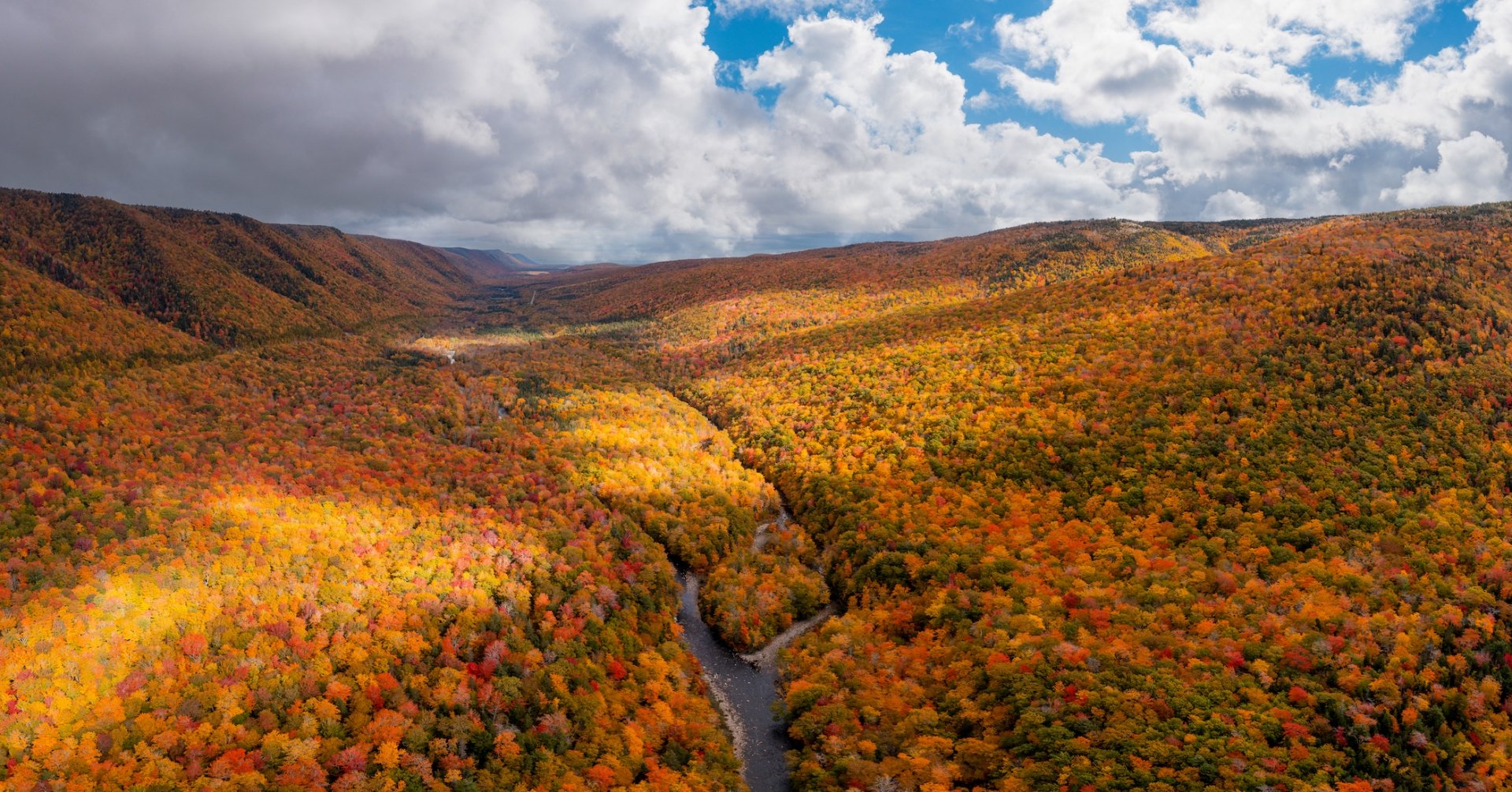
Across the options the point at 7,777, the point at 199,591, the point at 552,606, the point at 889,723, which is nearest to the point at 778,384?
the point at 552,606

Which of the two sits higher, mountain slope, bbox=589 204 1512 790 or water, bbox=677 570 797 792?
mountain slope, bbox=589 204 1512 790

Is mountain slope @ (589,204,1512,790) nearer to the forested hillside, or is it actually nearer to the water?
the forested hillside

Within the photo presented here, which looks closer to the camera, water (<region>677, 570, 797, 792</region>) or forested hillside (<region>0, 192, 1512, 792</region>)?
forested hillside (<region>0, 192, 1512, 792</region>)

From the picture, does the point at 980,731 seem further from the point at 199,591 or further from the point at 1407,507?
the point at 199,591

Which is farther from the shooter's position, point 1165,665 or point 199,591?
point 199,591

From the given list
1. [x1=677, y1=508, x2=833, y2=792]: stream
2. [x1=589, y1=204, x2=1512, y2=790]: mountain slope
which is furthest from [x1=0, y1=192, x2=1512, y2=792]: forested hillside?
[x1=677, y1=508, x2=833, y2=792]: stream

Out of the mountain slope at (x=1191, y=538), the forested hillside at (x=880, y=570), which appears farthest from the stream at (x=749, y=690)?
the mountain slope at (x=1191, y=538)
